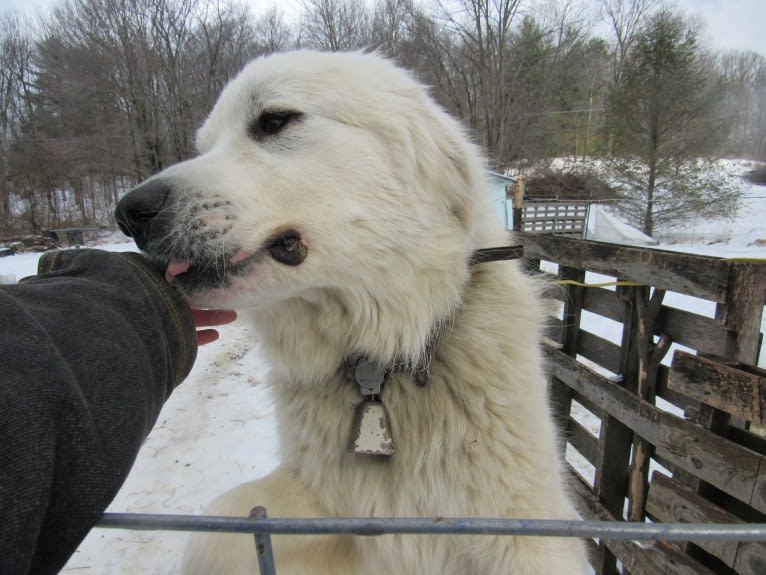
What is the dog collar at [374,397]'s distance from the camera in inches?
64.5

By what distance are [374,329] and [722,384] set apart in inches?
63.8

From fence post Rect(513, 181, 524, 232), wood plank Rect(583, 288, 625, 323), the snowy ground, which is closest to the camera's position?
the snowy ground

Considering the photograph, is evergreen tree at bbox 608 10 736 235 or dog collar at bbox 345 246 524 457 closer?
dog collar at bbox 345 246 524 457

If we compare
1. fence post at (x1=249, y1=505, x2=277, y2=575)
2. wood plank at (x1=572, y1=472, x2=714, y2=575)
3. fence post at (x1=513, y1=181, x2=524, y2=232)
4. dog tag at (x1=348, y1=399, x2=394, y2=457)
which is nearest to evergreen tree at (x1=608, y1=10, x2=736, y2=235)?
fence post at (x1=513, y1=181, x2=524, y2=232)

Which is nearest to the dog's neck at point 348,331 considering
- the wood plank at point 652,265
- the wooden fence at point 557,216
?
the wood plank at point 652,265

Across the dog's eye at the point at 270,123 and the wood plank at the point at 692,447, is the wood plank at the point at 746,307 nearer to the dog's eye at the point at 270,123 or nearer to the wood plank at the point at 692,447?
the wood plank at the point at 692,447

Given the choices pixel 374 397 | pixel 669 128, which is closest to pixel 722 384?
pixel 374 397

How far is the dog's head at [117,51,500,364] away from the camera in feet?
4.54

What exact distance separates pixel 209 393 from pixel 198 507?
Answer: 2.13m

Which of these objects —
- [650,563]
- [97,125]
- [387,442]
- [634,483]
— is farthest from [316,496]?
[97,125]

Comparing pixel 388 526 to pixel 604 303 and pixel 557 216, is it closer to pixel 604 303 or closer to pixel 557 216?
pixel 604 303

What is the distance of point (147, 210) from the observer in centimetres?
135

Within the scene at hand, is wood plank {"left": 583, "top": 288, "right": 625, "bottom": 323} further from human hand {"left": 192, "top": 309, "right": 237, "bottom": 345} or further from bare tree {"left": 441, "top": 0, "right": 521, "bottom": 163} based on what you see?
bare tree {"left": 441, "top": 0, "right": 521, "bottom": 163}

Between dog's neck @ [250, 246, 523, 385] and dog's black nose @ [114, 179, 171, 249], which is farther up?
dog's black nose @ [114, 179, 171, 249]
